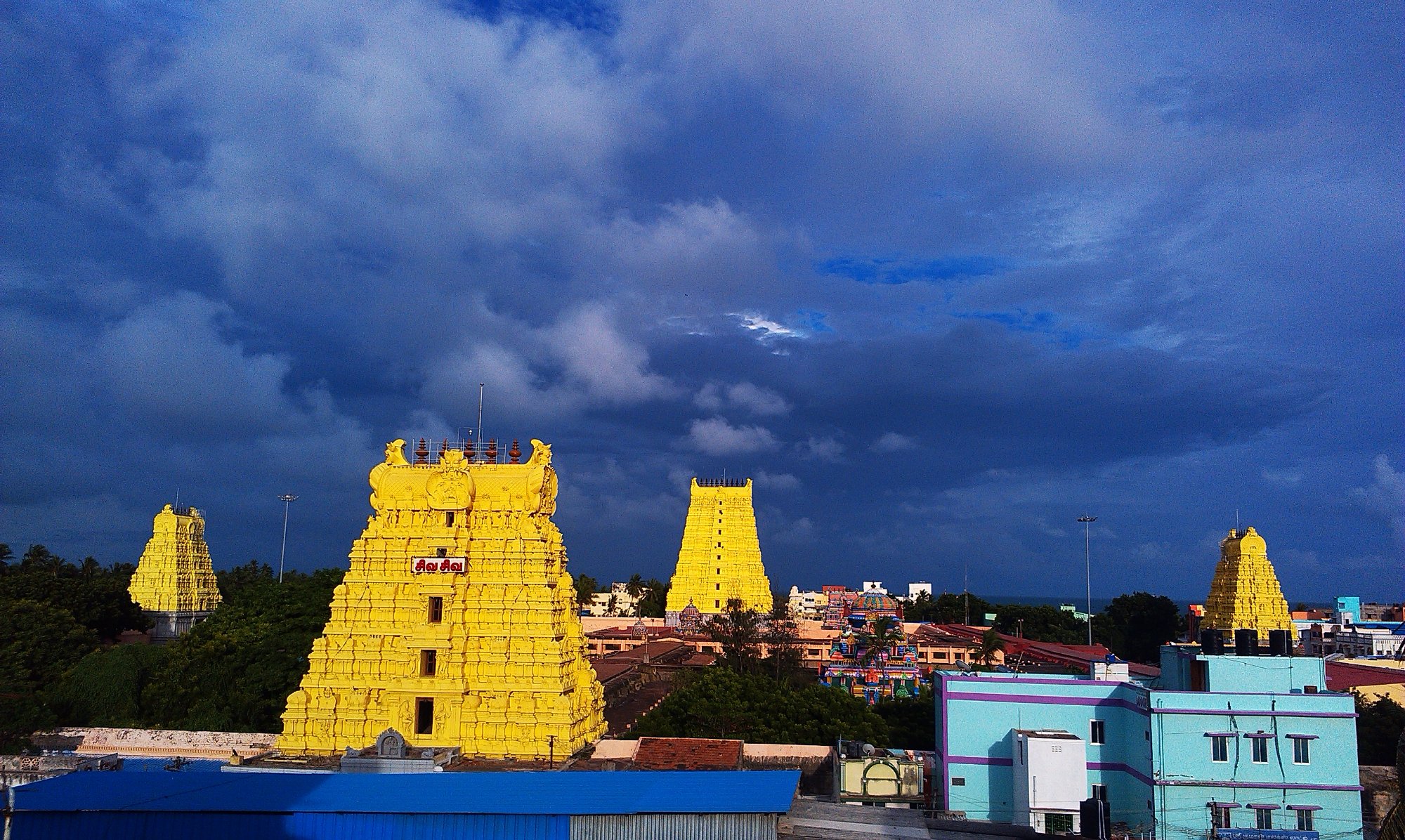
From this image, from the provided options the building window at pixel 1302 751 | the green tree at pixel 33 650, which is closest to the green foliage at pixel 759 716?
the building window at pixel 1302 751

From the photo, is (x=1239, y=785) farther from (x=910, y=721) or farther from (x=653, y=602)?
(x=653, y=602)

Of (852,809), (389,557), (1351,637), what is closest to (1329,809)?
(852,809)

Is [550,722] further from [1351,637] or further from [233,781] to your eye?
[1351,637]

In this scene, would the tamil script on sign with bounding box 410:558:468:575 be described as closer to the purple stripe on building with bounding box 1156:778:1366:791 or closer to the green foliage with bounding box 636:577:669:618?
the purple stripe on building with bounding box 1156:778:1366:791

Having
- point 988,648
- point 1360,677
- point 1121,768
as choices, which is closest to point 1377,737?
point 1360,677

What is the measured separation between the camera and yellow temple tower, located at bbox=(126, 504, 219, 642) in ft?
248

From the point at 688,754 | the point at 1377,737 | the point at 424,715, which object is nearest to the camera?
the point at 688,754

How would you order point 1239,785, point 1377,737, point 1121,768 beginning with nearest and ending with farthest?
1. point 1239,785
2. point 1121,768
3. point 1377,737

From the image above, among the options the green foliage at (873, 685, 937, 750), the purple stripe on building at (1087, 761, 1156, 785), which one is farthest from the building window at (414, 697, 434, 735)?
the purple stripe on building at (1087, 761, 1156, 785)

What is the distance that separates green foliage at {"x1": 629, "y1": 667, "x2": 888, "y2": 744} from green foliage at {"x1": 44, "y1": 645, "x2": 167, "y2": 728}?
24415 millimetres

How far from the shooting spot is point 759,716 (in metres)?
40.0

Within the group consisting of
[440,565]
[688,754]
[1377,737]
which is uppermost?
[440,565]

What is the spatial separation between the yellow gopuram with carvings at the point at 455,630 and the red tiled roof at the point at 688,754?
335 centimetres

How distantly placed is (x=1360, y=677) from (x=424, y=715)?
162 ft
